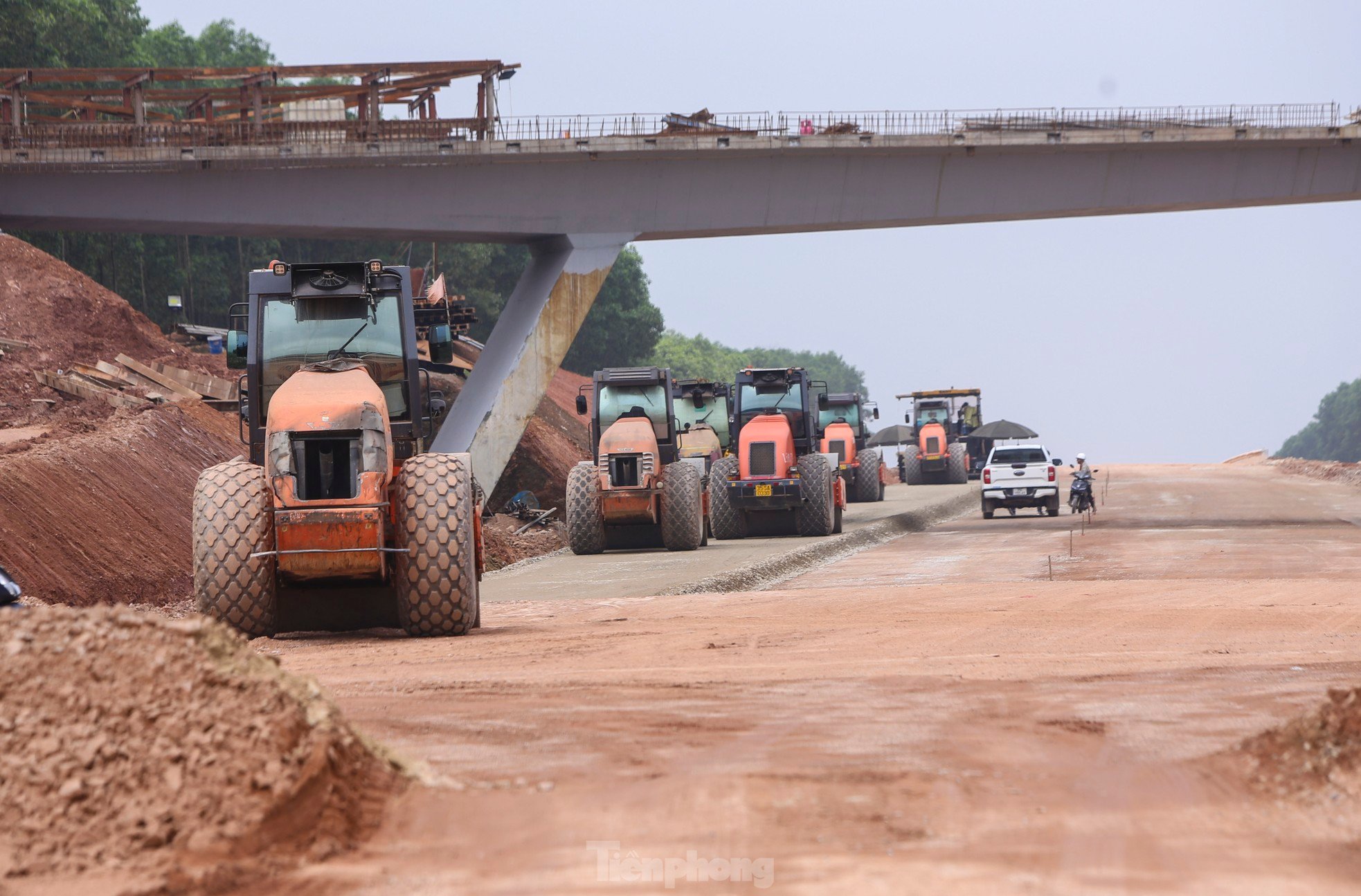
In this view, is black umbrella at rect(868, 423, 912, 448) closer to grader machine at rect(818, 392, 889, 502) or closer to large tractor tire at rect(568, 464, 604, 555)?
grader machine at rect(818, 392, 889, 502)

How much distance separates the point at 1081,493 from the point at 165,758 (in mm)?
33026

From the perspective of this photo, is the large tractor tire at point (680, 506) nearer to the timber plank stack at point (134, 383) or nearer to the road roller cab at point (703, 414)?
the road roller cab at point (703, 414)

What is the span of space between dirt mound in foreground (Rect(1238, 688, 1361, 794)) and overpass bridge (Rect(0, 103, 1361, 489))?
30.6m

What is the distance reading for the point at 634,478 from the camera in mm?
26422

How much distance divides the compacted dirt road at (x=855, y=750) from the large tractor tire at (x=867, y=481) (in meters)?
31.4

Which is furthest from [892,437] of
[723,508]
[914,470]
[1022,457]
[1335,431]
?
[1335,431]

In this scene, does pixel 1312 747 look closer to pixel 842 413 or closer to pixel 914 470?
pixel 842 413

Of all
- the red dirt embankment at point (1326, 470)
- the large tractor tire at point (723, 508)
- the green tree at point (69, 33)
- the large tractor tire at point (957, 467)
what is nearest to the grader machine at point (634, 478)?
the large tractor tire at point (723, 508)

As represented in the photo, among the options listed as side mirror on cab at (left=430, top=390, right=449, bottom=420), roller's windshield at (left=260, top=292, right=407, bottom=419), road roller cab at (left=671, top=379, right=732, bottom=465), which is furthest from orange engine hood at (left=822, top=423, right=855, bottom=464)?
roller's windshield at (left=260, top=292, right=407, bottom=419)

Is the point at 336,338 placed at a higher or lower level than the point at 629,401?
higher

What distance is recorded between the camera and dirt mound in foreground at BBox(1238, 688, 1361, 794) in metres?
6.24

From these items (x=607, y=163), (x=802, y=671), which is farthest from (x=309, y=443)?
(x=607, y=163)

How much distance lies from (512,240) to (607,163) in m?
3.34

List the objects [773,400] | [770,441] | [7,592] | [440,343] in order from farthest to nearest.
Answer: [773,400], [770,441], [440,343], [7,592]
